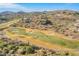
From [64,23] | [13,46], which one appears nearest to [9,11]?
[13,46]

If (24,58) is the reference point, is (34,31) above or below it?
above

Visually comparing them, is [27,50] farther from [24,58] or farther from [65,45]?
[65,45]

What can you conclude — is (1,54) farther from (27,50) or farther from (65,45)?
(65,45)

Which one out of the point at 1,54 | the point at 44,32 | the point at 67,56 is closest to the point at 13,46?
the point at 1,54

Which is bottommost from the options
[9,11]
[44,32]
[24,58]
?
[24,58]

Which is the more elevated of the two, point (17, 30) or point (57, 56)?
point (17, 30)

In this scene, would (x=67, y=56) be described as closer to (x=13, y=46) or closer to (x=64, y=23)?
(x=64, y=23)

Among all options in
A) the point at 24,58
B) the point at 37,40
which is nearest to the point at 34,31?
the point at 37,40
